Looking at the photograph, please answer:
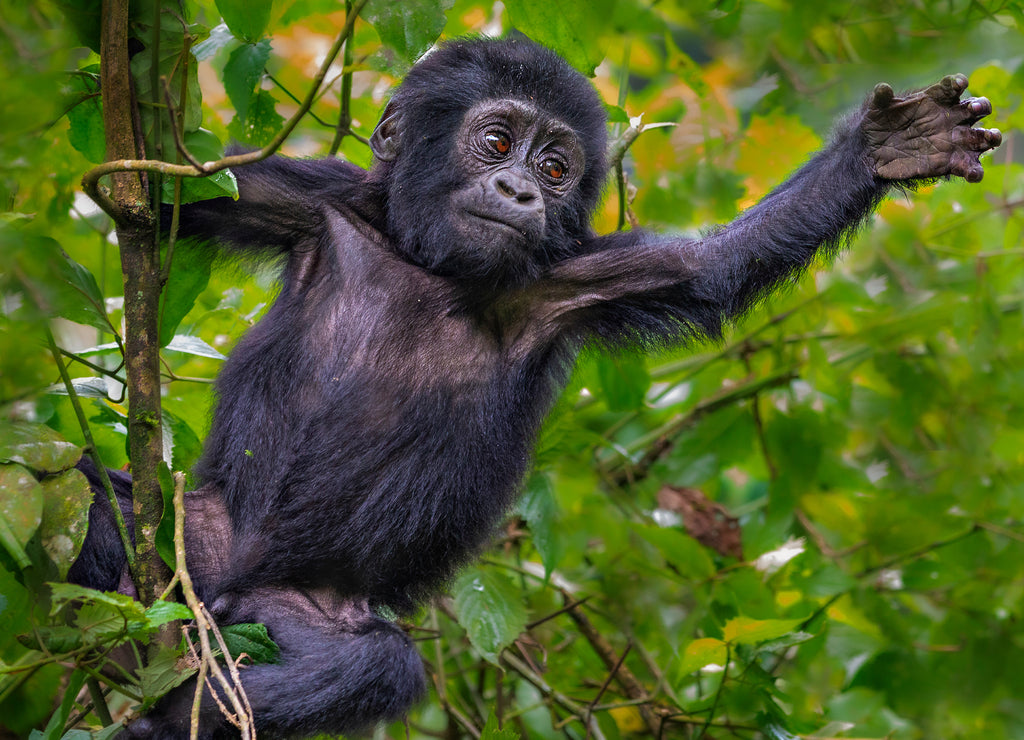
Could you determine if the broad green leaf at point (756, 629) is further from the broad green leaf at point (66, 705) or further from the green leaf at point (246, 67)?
the green leaf at point (246, 67)

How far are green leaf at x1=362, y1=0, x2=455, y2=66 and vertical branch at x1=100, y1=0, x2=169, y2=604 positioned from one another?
0.64 meters

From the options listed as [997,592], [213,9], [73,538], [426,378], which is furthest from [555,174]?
[997,592]

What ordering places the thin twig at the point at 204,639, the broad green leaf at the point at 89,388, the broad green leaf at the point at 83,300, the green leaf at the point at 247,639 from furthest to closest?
the broad green leaf at the point at 89,388 < the green leaf at the point at 247,639 < the broad green leaf at the point at 83,300 < the thin twig at the point at 204,639

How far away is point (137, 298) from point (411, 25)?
1.01m

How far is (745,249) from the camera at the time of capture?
10.5 feet

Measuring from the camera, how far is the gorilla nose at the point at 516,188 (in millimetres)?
3215

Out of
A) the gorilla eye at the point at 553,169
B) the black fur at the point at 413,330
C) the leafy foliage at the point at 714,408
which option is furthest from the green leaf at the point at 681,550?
the gorilla eye at the point at 553,169

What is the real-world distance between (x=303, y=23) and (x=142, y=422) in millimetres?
2942

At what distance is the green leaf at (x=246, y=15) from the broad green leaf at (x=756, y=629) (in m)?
2.25

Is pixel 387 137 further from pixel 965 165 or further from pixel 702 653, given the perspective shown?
A: pixel 702 653

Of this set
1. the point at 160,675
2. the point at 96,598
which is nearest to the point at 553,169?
the point at 160,675

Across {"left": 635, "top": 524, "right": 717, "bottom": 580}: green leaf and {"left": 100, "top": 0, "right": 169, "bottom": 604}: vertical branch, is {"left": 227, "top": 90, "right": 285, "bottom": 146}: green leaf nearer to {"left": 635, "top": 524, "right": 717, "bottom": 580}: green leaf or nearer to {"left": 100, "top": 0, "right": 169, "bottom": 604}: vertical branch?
{"left": 100, "top": 0, "right": 169, "bottom": 604}: vertical branch

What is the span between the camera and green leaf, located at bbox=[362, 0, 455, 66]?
247cm

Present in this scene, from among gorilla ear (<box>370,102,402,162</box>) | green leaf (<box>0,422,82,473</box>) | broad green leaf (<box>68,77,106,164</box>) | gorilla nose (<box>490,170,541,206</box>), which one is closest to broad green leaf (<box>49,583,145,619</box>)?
green leaf (<box>0,422,82,473</box>)
